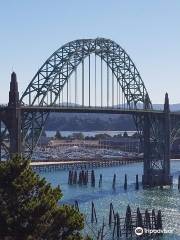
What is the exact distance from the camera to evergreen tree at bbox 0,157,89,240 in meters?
24.3

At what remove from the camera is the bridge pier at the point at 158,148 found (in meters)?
87.8

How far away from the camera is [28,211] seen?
24.4 meters

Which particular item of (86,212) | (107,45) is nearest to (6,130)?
(86,212)

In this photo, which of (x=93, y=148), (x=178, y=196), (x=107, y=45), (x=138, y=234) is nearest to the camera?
(x=138, y=234)

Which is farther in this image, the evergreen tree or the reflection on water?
the reflection on water

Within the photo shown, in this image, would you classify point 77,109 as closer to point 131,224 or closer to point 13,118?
point 13,118

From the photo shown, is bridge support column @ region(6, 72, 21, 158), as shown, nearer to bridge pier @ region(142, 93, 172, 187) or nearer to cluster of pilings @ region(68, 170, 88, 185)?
cluster of pilings @ region(68, 170, 88, 185)

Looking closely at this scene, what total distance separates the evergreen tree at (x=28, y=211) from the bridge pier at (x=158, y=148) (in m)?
62.2

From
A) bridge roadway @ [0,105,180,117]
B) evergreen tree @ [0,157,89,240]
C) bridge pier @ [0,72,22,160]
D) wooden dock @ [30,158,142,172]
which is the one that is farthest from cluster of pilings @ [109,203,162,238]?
wooden dock @ [30,158,142,172]

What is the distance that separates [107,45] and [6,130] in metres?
34.2

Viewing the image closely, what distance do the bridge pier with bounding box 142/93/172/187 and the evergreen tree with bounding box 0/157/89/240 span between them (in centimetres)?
6217

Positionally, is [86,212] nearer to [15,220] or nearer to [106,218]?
[106,218]

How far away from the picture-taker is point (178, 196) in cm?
7350

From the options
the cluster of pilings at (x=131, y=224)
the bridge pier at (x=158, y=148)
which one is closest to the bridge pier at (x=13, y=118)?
the cluster of pilings at (x=131, y=224)
